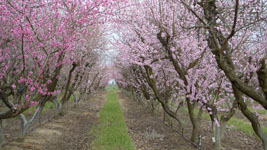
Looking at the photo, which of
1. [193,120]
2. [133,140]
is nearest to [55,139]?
[133,140]

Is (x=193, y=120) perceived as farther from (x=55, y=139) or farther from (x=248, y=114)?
(x=55, y=139)

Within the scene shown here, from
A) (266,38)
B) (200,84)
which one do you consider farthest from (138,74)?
(266,38)

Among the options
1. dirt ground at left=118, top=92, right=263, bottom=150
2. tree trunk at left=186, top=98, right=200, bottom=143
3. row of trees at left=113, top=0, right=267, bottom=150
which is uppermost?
row of trees at left=113, top=0, right=267, bottom=150

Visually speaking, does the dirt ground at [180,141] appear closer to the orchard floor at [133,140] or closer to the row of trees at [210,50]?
the orchard floor at [133,140]

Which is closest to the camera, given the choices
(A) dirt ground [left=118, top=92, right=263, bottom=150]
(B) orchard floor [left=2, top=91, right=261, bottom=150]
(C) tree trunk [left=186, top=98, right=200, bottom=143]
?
(C) tree trunk [left=186, top=98, right=200, bottom=143]

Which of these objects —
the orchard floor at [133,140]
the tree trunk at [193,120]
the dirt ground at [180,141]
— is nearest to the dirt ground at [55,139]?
the orchard floor at [133,140]

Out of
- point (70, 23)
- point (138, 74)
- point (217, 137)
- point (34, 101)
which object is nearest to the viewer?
point (34, 101)

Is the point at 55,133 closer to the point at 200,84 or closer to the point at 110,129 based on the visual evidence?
the point at 110,129

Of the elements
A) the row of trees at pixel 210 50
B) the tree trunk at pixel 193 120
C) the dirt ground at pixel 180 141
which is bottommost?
the dirt ground at pixel 180 141

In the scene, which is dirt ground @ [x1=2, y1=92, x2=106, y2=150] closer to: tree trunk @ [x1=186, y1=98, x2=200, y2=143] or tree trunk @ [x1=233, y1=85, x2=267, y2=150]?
tree trunk @ [x1=186, y1=98, x2=200, y2=143]

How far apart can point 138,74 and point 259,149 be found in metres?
8.02

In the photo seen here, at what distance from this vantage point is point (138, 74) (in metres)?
14.4

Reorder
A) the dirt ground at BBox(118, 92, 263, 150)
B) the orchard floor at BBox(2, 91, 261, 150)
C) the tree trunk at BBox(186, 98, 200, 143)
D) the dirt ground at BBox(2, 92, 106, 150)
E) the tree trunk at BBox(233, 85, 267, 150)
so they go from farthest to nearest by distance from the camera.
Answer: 1. the dirt ground at BBox(118, 92, 263, 150)
2. the orchard floor at BBox(2, 91, 261, 150)
3. the dirt ground at BBox(2, 92, 106, 150)
4. the tree trunk at BBox(186, 98, 200, 143)
5. the tree trunk at BBox(233, 85, 267, 150)

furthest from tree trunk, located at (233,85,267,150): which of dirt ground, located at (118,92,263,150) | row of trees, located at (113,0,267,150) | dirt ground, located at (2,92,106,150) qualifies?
dirt ground, located at (2,92,106,150)
